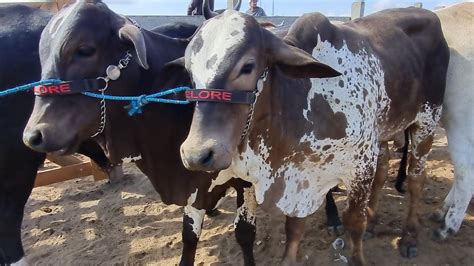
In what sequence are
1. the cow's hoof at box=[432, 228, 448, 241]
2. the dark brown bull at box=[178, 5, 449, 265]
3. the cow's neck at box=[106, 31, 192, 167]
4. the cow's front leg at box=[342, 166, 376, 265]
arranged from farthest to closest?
the cow's hoof at box=[432, 228, 448, 241] < the cow's front leg at box=[342, 166, 376, 265] < the cow's neck at box=[106, 31, 192, 167] < the dark brown bull at box=[178, 5, 449, 265]

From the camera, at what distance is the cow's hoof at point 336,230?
372 centimetres

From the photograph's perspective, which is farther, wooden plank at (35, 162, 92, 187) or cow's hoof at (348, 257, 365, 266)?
wooden plank at (35, 162, 92, 187)

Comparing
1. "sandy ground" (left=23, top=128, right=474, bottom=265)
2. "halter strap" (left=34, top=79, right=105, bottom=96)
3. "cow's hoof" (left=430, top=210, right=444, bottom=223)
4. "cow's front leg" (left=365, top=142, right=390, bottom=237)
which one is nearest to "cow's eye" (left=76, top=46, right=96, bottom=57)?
"halter strap" (left=34, top=79, right=105, bottom=96)

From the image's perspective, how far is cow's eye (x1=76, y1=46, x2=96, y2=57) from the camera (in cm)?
221

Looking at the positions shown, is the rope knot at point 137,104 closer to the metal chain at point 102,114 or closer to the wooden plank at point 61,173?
the metal chain at point 102,114

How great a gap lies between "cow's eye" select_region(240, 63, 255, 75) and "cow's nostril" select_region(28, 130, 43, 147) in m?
0.95

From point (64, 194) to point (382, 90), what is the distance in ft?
11.4

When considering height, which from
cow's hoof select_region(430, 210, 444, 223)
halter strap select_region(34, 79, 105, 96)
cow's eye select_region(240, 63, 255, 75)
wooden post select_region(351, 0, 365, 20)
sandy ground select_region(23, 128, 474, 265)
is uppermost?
cow's eye select_region(240, 63, 255, 75)

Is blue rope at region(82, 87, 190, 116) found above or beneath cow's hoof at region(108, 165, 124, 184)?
above

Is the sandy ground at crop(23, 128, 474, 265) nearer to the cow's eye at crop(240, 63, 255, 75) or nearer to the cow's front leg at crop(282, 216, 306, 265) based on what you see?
the cow's front leg at crop(282, 216, 306, 265)

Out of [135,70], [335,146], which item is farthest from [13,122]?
[335,146]

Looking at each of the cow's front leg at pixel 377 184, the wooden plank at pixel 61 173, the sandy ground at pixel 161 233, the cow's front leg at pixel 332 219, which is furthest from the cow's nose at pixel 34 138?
the cow's front leg at pixel 377 184

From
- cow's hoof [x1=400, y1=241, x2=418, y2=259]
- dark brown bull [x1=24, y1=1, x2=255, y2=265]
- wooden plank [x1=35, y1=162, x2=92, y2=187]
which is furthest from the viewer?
wooden plank [x1=35, y1=162, x2=92, y2=187]

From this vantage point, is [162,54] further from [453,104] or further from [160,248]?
[453,104]
